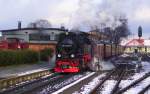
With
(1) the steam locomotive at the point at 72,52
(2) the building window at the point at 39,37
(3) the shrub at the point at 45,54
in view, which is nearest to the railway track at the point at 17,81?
(1) the steam locomotive at the point at 72,52

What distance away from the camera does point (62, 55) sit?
30391mm

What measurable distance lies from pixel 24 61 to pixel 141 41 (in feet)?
50.0

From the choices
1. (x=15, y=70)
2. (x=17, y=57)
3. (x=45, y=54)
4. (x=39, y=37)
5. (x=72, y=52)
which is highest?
(x=39, y=37)

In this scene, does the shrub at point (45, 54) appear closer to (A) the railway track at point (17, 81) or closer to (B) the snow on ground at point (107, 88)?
Result: (A) the railway track at point (17, 81)

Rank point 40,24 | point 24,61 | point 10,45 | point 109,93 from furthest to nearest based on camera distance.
A: point 40,24 → point 10,45 → point 24,61 → point 109,93

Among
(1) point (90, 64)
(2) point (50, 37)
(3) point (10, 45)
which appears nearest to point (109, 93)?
(1) point (90, 64)

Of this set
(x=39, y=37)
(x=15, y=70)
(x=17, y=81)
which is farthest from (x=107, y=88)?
(x=39, y=37)

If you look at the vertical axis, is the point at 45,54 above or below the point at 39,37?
below

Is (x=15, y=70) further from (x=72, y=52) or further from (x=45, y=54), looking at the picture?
(x=45, y=54)

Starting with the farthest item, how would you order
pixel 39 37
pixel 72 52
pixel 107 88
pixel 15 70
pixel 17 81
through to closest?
pixel 39 37 < pixel 15 70 < pixel 72 52 < pixel 17 81 < pixel 107 88

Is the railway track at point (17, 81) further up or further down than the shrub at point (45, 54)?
further down

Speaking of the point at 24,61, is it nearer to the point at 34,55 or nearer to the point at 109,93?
the point at 34,55

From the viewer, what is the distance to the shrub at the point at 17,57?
3441 cm

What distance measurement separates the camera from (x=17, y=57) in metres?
37.3
